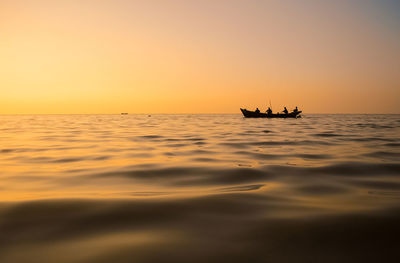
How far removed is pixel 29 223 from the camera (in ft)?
8.89

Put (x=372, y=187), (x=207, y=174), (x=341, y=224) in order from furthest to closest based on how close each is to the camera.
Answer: (x=207, y=174) < (x=372, y=187) < (x=341, y=224)

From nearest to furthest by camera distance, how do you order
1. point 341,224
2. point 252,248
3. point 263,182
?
point 252,248 → point 341,224 → point 263,182

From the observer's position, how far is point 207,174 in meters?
5.46

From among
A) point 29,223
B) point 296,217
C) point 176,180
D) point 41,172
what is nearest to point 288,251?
point 296,217

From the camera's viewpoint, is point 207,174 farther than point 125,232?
Yes

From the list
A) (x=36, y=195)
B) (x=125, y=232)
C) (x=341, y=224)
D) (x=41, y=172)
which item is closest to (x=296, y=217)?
(x=341, y=224)

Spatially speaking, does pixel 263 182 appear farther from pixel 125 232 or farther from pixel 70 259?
pixel 70 259

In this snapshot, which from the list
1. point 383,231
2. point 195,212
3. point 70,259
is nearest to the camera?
point 70,259

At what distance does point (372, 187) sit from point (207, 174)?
2.92 meters

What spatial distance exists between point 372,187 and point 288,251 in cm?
306

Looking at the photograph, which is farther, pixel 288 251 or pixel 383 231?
pixel 383 231

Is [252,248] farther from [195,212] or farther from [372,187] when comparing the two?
[372,187]

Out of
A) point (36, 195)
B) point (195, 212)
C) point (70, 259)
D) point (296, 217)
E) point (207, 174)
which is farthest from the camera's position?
point (207, 174)

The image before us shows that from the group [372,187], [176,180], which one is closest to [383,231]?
[372,187]
